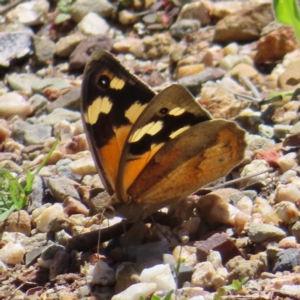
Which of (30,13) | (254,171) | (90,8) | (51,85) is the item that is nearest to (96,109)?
(254,171)

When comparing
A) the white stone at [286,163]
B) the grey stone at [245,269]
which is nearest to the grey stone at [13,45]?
the white stone at [286,163]

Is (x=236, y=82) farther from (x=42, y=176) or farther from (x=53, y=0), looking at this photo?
(x=53, y=0)

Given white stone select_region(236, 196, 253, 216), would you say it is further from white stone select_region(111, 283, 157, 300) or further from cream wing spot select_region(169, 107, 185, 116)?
white stone select_region(111, 283, 157, 300)

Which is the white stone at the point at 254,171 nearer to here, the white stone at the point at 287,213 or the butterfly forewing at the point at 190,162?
the butterfly forewing at the point at 190,162

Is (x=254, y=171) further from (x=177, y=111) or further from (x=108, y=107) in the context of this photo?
(x=108, y=107)

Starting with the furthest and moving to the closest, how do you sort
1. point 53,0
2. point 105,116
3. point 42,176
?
point 53,0 < point 42,176 < point 105,116

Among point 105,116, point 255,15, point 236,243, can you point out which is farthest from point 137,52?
point 236,243

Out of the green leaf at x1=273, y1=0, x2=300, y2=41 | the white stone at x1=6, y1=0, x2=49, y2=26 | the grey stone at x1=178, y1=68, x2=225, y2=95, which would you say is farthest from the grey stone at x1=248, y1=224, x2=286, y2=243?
the white stone at x1=6, y1=0, x2=49, y2=26
